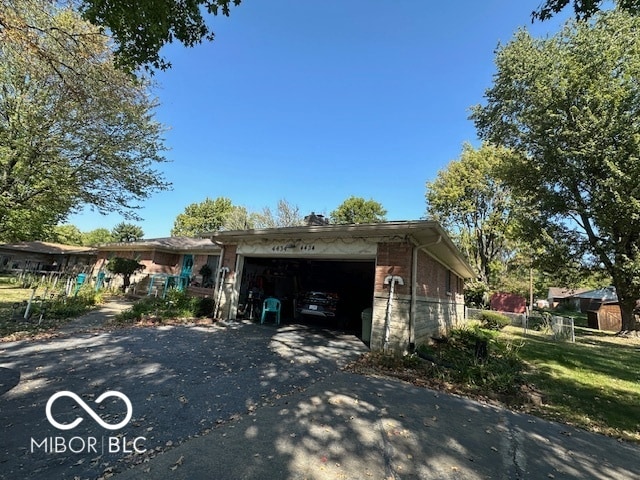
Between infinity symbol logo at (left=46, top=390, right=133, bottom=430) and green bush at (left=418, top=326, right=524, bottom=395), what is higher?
green bush at (left=418, top=326, right=524, bottom=395)

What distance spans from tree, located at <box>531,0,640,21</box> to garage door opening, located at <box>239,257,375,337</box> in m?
8.68

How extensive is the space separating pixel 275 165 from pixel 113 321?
15324 mm

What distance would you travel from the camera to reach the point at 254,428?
343 cm

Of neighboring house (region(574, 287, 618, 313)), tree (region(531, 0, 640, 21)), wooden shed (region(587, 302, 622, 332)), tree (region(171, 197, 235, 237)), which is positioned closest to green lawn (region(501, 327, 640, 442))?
tree (region(531, 0, 640, 21))

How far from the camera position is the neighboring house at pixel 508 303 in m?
28.6

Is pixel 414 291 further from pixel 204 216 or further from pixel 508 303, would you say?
pixel 204 216

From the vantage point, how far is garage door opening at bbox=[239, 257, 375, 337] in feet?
36.2

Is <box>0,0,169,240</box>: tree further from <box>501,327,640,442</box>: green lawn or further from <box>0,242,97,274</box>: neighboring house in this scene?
<box>0,242,97,274</box>: neighboring house

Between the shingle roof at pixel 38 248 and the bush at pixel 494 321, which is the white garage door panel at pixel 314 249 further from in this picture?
the shingle roof at pixel 38 248

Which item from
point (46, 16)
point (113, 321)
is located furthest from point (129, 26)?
point (113, 321)

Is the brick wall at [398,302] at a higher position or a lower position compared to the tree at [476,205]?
lower

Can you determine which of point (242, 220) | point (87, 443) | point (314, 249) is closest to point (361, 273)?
point (314, 249)

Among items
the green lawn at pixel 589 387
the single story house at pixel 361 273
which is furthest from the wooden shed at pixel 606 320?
the single story house at pixel 361 273

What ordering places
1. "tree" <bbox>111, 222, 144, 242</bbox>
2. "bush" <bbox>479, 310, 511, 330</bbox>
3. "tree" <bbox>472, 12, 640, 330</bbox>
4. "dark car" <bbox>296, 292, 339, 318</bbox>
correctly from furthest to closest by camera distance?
"tree" <bbox>111, 222, 144, 242</bbox>, "bush" <bbox>479, 310, 511, 330</bbox>, "tree" <bbox>472, 12, 640, 330</bbox>, "dark car" <bbox>296, 292, 339, 318</bbox>
